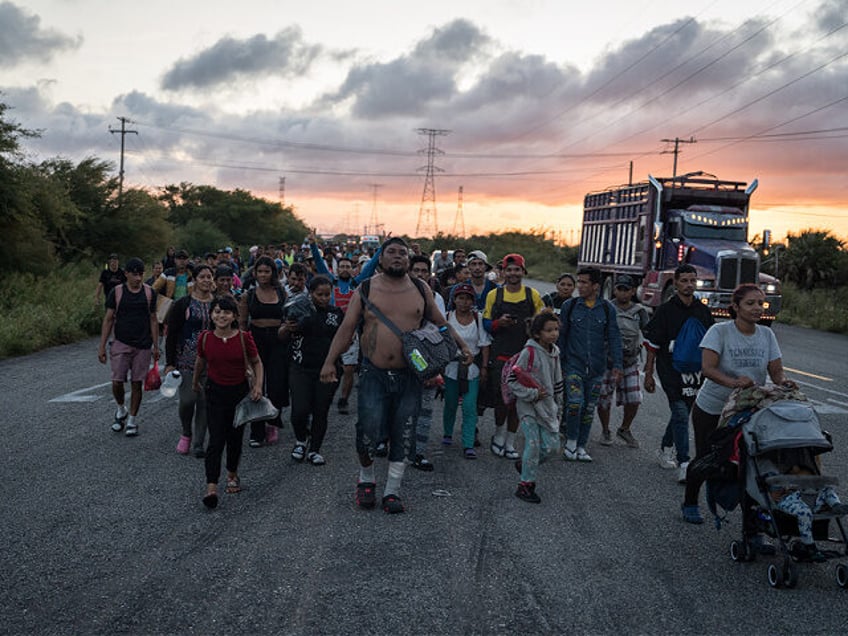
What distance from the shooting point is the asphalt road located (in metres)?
4.05

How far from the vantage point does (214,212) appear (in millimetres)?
87688

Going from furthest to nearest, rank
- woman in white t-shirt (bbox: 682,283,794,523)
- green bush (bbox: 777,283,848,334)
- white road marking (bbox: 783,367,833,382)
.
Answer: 1. green bush (bbox: 777,283,848,334)
2. white road marking (bbox: 783,367,833,382)
3. woman in white t-shirt (bbox: 682,283,794,523)

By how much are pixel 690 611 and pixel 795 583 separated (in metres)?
0.78

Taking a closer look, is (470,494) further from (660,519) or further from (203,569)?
(203,569)

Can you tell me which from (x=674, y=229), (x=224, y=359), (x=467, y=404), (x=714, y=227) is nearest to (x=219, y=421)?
(x=224, y=359)

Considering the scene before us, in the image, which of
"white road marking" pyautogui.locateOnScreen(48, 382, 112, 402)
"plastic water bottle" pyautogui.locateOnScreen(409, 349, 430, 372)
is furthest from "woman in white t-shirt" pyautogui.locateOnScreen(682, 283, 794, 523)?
"white road marking" pyautogui.locateOnScreen(48, 382, 112, 402)

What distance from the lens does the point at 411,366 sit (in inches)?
225

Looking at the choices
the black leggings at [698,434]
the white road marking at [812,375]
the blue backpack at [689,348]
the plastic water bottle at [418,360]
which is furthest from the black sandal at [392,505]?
the white road marking at [812,375]

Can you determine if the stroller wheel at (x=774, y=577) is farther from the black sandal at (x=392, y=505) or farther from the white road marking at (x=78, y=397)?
the white road marking at (x=78, y=397)

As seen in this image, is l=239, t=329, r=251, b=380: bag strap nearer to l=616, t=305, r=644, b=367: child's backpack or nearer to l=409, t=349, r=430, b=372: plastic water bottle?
l=409, t=349, r=430, b=372: plastic water bottle

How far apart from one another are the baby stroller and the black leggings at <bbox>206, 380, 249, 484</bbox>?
3.65 metres

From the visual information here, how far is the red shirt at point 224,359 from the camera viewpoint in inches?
237

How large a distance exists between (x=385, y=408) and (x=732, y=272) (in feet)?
51.5

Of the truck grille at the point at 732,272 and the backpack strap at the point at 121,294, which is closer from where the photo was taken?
the backpack strap at the point at 121,294
